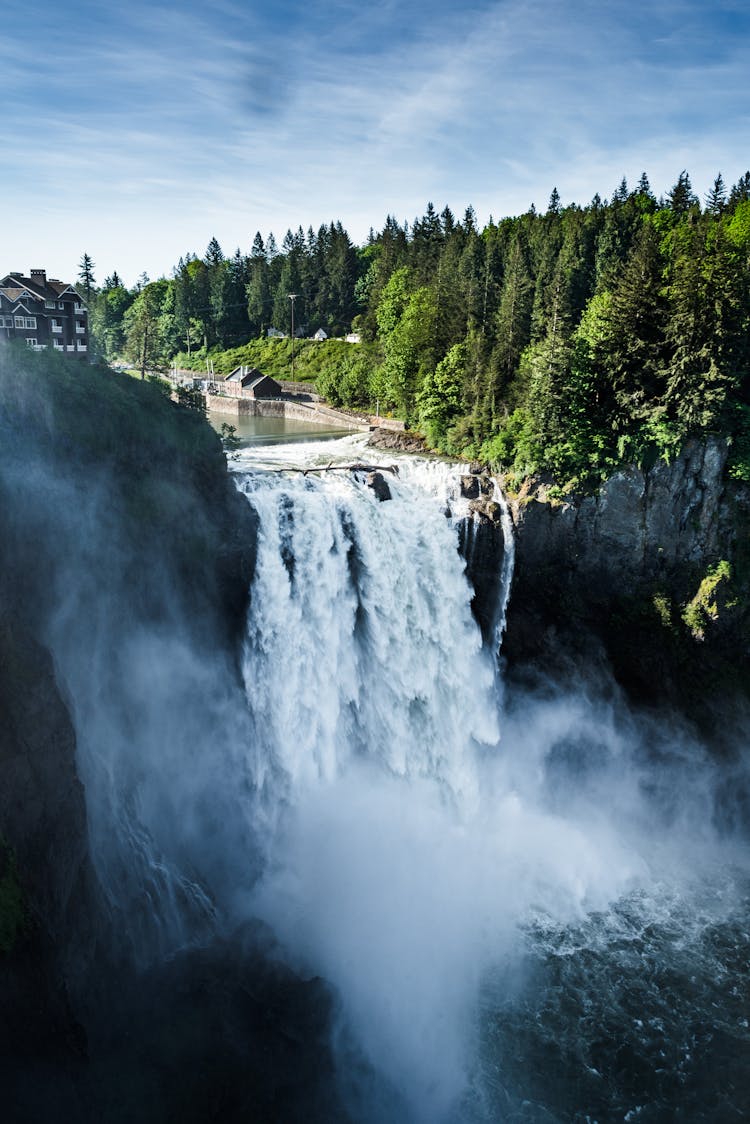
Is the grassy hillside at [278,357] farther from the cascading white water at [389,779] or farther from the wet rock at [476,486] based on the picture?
the cascading white water at [389,779]

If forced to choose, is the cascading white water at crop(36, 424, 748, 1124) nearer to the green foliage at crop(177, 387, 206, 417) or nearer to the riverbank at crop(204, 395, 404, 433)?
the green foliage at crop(177, 387, 206, 417)

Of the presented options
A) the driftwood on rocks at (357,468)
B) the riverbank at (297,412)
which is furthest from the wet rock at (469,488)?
the riverbank at (297,412)

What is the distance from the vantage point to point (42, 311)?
37.6m

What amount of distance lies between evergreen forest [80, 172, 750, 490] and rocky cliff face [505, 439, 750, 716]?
4.47 feet

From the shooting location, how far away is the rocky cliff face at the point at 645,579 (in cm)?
3594

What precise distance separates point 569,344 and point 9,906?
3431 cm

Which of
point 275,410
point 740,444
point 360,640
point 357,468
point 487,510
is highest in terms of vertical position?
point 275,410

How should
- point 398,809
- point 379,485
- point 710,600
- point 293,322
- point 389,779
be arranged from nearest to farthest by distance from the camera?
1. point 398,809
2. point 389,779
3. point 379,485
4. point 710,600
5. point 293,322

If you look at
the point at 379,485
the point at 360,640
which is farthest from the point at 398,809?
the point at 379,485

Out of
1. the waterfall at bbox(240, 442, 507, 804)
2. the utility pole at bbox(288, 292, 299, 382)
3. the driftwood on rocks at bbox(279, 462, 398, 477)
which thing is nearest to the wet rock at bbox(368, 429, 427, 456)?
the driftwood on rocks at bbox(279, 462, 398, 477)

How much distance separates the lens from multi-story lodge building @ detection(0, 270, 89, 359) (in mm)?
36688

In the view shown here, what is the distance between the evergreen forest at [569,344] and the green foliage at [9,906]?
28.3 meters

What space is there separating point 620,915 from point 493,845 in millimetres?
5241

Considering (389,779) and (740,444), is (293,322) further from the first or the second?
(389,779)
